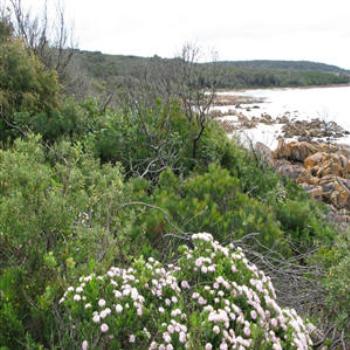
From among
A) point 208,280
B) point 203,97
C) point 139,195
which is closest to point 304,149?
point 203,97

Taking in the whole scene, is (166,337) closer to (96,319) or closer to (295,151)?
(96,319)

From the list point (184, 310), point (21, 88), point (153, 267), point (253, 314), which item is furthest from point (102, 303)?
point (21, 88)

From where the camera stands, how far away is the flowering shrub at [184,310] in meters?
2.44

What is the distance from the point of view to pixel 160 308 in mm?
2586

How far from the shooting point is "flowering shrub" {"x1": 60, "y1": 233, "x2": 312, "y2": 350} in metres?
2.44

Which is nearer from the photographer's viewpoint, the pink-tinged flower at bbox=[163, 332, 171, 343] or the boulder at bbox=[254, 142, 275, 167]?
the pink-tinged flower at bbox=[163, 332, 171, 343]

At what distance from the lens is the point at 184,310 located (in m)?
2.70

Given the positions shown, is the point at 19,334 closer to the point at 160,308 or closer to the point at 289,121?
A: the point at 160,308

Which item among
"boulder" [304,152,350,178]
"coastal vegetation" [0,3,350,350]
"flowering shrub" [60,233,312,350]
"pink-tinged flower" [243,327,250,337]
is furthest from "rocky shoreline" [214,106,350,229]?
"pink-tinged flower" [243,327,250,337]

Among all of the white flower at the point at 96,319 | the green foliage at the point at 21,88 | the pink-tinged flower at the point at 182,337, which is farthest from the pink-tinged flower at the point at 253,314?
the green foliage at the point at 21,88

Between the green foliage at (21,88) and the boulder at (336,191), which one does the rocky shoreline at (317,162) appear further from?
the green foliage at (21,88)

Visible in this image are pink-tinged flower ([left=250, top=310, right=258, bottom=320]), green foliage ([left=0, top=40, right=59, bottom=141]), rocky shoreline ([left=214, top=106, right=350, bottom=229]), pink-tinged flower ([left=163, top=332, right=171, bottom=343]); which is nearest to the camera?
pink-tinged flower ([left=163, top=332, right=171, bottom=343])

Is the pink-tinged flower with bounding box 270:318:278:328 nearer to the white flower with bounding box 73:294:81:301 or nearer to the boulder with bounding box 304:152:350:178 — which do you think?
the white flower with bounding box 73:294:81:301

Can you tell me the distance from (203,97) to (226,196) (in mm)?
5038
